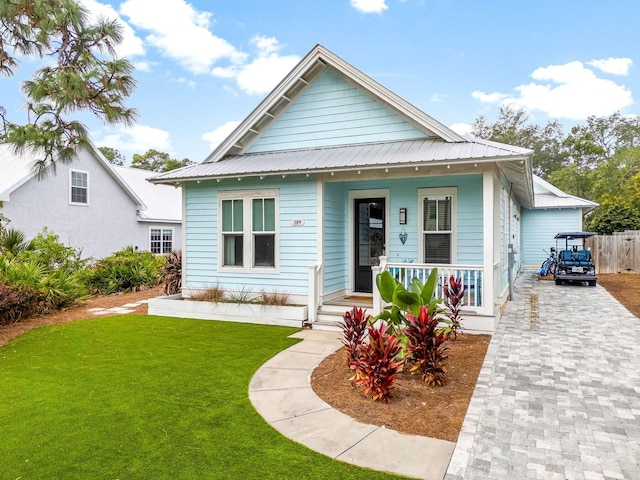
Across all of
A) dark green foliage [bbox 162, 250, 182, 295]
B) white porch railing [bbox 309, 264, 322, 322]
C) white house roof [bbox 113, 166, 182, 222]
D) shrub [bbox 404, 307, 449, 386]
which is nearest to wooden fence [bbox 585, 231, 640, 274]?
white porch railing [bbox 309, 264, 322, 322]

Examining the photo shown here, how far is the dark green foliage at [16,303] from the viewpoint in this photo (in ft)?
29.5

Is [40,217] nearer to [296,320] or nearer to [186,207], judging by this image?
[186,207]

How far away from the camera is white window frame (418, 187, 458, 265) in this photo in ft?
29.3

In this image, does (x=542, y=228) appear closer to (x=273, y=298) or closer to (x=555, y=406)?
(x=273, y=298)

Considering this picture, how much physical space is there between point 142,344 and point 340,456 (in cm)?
486

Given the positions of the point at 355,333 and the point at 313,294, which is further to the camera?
the point at 313,294

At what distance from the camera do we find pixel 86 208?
18.1 meters

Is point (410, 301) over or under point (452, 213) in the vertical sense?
under

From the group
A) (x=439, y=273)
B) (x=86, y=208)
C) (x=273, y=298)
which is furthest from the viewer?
(x=86, y=208)

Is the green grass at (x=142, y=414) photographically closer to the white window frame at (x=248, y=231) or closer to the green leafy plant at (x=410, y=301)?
the green leafy plant at (x=410, y=301)

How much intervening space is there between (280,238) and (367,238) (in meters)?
2.08

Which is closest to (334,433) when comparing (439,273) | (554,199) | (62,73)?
(439,273)

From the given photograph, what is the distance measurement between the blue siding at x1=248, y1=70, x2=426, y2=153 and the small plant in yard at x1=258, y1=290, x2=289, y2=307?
3536mm

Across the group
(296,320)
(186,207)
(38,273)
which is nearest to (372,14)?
(186,207)
